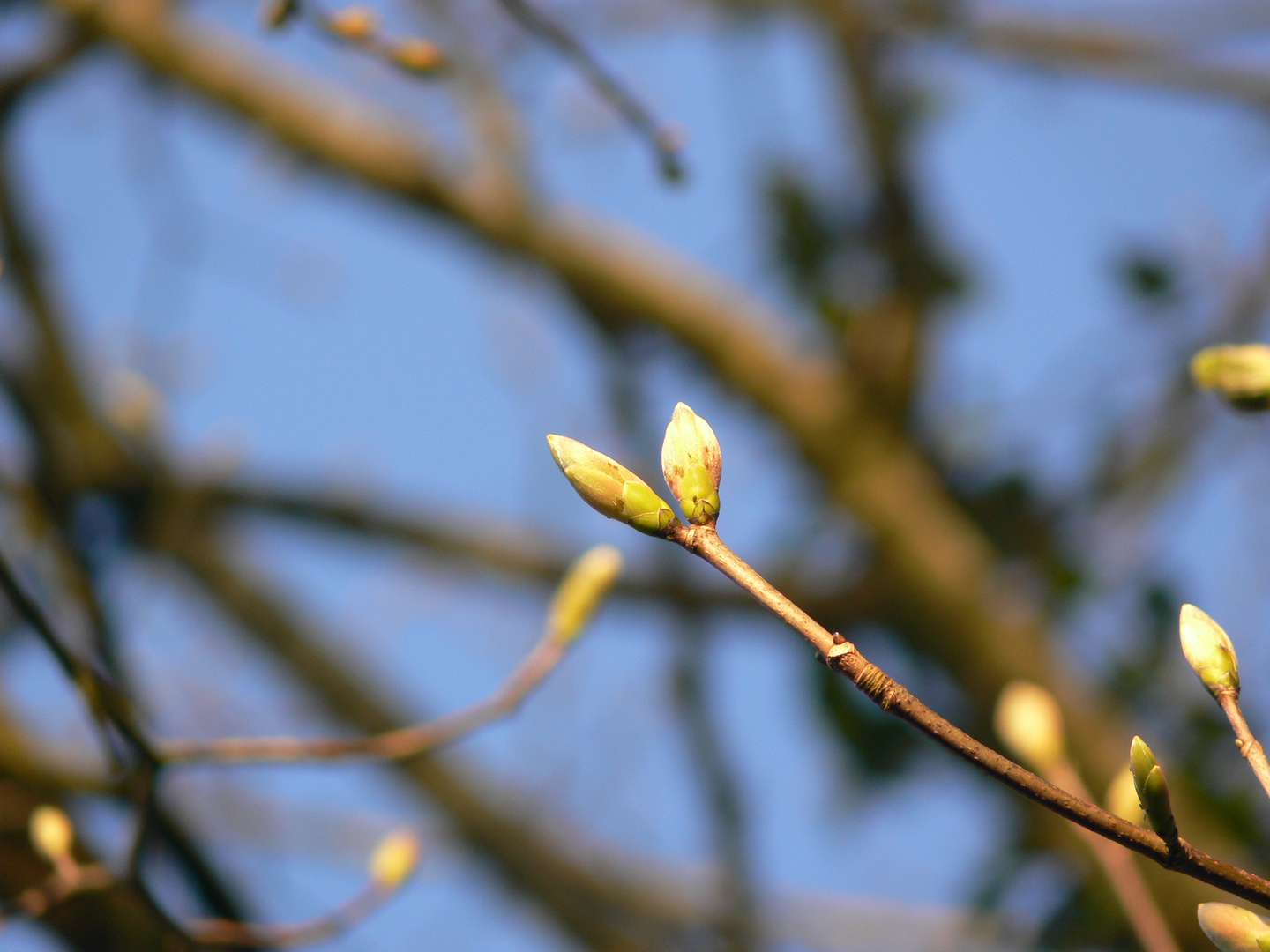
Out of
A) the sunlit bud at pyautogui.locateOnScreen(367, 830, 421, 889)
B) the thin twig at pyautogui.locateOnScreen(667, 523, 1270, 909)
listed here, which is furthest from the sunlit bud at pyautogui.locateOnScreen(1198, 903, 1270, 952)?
the sunlit bud at pyautogui.locateOnScreen(367, 830, 421, 889)

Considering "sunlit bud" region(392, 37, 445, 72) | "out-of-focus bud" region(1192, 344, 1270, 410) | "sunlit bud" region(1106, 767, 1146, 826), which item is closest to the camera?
"out-of-focus bud" region(1192, 344, 1270, 410)

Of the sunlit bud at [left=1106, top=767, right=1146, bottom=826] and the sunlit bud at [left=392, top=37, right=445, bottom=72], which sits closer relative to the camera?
the sunlit bud at [left=1106, top=767, right=1146, bottom=826]

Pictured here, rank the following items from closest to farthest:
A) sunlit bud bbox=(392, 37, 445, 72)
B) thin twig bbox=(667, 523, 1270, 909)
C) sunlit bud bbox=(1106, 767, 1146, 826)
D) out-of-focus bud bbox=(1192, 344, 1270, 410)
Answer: thin twig bbox=(667, 523, 1270, 909), out-of-focus bud bbox=(1192, 344, 1270, 410), sunlit bud bbox=(1106, 767, 1146, 826), sunlit bud bbox=(392, 37, 445, 72)

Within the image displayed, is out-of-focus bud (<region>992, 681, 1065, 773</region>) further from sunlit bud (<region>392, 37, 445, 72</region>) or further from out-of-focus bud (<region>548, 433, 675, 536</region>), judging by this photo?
sunlit bud (<region>392, 37, 445, 72</region>)

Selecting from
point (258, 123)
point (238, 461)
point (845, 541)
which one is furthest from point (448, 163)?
point (845, 541)

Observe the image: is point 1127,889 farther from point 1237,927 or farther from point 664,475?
point 664,475

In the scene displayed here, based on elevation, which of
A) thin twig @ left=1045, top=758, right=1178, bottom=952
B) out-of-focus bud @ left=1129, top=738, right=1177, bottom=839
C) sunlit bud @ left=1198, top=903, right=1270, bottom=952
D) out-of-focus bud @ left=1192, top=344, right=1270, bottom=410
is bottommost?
thin twig @ left=1045, top=758, right=1178, bottom=952
